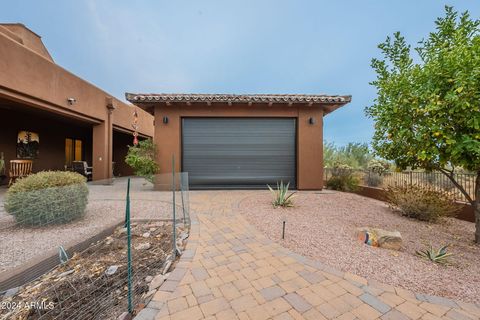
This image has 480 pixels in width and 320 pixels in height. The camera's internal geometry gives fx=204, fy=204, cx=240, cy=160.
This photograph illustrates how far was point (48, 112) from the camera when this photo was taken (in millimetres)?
8453

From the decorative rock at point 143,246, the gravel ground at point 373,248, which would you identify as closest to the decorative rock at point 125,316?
the decorative rock at point 143,246

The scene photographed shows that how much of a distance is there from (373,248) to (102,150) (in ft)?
37.1

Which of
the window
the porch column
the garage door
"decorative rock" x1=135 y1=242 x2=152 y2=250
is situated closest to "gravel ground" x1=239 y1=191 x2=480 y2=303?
"decorative rock" x1=135 y1=242 x2=152 y2=250

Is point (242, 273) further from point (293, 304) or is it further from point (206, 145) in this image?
point (206, 145)

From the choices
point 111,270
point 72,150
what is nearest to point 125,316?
point 111,270

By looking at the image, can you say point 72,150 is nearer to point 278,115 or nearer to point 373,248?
point 278,115

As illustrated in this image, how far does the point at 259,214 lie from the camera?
4668 mm

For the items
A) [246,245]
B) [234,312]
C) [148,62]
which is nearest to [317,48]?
[148,62]

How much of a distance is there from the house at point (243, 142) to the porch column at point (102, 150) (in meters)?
3.73

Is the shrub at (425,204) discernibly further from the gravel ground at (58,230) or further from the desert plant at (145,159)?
the desert plant at (145,159)

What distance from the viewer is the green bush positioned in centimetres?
358

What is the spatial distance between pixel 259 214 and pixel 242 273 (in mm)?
2302

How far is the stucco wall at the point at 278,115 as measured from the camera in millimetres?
7871

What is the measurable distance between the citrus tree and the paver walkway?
219 centimetres
